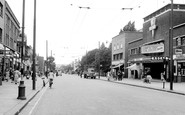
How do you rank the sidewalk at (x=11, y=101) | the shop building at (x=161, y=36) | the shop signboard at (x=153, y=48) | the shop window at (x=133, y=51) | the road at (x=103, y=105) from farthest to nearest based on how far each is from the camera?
the shop window at (x=133, y=51) → the shop signboard at (x=153, y=48) → the shop building at (x=161, y=36) → the road at (x=103, y=105) → the sidewalk at (x=11, y=101)

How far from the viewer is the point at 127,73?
58344 mm

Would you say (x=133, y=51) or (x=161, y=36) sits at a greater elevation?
(x=161, y=36)

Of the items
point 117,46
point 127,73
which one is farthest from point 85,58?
point 127,73

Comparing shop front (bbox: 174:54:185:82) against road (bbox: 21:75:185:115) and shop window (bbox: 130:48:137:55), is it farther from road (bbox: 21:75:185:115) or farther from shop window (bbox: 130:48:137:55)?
road (bbox: 21:75:185:115)

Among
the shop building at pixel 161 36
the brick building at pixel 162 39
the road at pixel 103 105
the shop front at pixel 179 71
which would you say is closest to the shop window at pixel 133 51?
the brick building at pixel 162 39

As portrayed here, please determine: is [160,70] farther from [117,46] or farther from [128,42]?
[117,46]

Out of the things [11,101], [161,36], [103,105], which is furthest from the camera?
[161,36]

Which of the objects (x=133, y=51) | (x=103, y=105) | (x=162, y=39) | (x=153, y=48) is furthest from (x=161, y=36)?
(x=103, y=105)

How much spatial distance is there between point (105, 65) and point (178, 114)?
6791 cm

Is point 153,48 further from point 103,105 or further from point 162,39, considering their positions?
point 103,105

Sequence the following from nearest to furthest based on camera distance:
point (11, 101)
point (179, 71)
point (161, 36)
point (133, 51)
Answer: point (11, 101) < point (179, 71) < point (161, 36) < point (133, 51)

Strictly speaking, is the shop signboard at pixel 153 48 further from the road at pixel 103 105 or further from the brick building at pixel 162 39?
the road at pixel 103 105

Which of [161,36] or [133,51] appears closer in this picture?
[161,36]

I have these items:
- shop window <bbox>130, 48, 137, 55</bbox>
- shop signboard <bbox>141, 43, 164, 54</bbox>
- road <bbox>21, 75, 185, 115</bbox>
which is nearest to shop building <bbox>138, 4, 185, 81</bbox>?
shop signboard <bbox>141, 43, 164, 54</bbox>
